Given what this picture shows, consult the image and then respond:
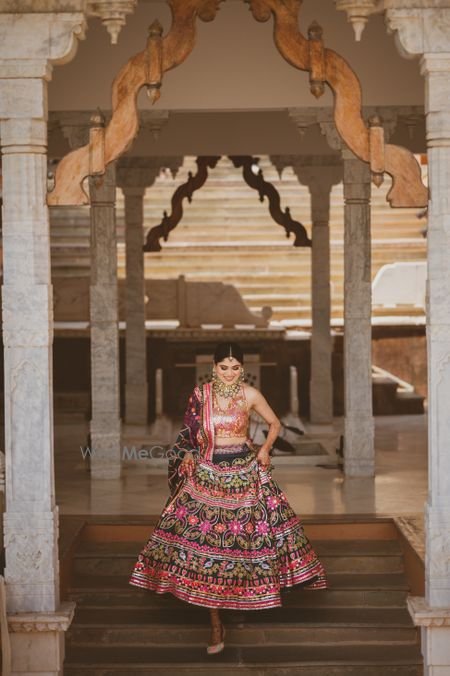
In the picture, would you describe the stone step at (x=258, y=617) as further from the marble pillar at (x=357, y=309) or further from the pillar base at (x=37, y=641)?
the marble pillar at (x=357, y=309)

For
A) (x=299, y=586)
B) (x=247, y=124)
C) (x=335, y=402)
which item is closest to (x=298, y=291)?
(x=335, y=402)

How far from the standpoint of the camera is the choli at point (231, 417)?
595cm

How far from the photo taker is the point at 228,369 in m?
5.89

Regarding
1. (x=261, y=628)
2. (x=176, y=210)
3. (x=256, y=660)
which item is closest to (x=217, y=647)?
(x=256, y=660)

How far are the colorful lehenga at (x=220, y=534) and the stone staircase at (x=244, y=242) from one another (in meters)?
12.7

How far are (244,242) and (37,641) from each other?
14.9 meters

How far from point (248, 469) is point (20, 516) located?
1.30 m

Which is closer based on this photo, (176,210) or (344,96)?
(344,96)

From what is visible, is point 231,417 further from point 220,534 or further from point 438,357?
point 438,357

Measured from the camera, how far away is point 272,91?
8188 mm

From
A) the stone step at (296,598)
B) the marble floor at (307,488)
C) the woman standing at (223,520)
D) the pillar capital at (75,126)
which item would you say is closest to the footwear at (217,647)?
the woman standing at (223,520)

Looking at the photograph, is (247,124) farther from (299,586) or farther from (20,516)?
(20,516)

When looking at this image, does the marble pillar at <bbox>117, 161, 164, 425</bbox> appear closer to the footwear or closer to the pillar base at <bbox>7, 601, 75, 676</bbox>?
the footwear

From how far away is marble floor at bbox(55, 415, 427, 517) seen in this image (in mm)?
8055
